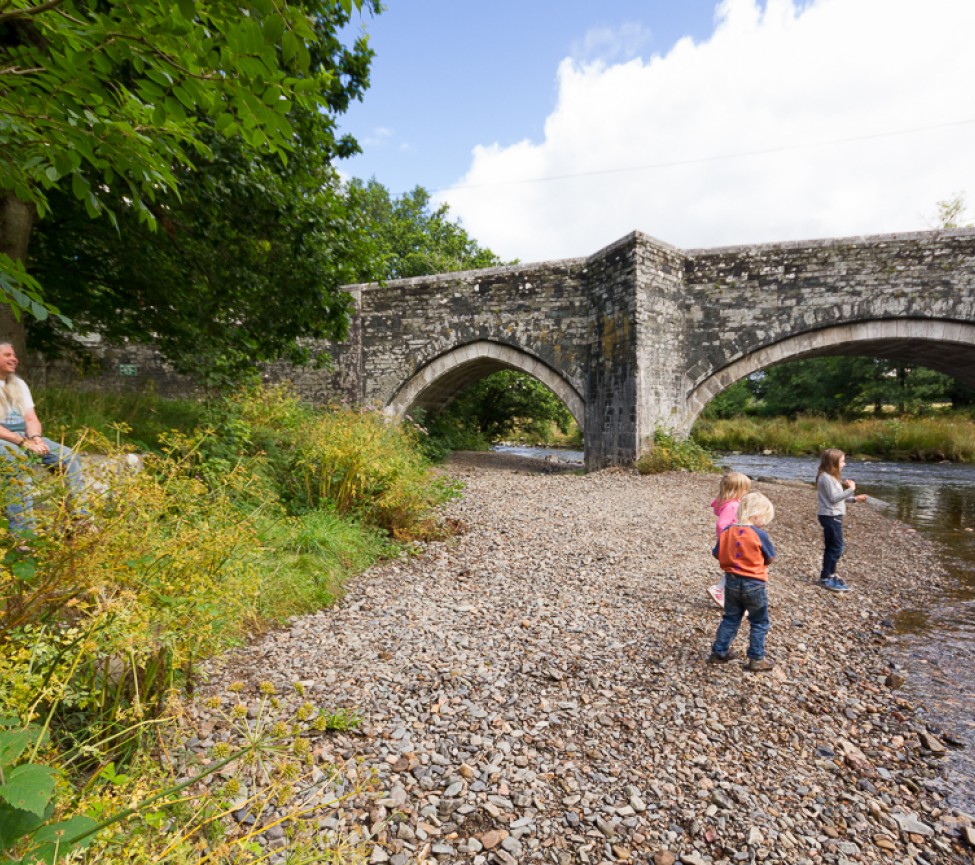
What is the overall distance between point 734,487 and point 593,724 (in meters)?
1.95

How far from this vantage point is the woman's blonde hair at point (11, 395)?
3.12 meters

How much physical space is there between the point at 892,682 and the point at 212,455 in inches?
209

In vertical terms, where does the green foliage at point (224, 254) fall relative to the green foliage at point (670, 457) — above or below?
above

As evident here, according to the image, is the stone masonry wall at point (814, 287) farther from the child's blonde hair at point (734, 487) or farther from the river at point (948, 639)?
the child's blonde hair at point (734, 487)

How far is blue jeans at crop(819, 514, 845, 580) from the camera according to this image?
4.37 metres

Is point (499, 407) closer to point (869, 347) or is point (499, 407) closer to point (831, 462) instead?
point (869, 347)

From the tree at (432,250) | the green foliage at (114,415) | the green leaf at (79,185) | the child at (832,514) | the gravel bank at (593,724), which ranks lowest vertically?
the gravel bank at (593,724)

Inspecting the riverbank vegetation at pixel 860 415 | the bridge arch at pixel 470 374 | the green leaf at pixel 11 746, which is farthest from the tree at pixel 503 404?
the green leaf at pixel 11 746

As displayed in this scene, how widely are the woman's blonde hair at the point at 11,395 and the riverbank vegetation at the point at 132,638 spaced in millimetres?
993

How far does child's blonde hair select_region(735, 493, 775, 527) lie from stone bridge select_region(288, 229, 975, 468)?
6311 millimetres

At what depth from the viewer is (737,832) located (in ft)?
5.74

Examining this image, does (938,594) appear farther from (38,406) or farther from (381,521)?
(38,406)

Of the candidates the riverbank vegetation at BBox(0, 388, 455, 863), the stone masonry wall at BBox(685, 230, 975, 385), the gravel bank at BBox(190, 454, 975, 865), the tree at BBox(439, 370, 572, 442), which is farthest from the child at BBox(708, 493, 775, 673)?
the tree at BBox(439, 370, 572, 442)

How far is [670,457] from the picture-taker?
9227mm
